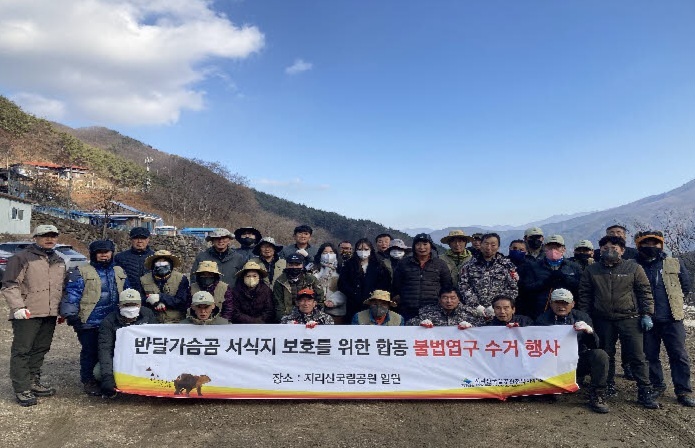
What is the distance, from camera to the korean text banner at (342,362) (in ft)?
18.6

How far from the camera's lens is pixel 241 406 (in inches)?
221

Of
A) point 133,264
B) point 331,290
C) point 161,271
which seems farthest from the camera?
point 331,290

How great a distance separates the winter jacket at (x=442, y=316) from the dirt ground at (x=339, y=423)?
0.99 meters

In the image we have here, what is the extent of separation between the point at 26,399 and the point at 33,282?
1.42 meters

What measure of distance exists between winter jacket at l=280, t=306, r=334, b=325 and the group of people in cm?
1

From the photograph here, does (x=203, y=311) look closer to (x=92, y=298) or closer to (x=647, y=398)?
(x=92, y=298)

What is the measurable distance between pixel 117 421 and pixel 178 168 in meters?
69.9

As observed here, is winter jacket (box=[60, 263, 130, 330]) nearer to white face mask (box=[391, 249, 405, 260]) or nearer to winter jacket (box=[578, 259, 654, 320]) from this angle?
white face mask (box=[391, 249, 405, 260])

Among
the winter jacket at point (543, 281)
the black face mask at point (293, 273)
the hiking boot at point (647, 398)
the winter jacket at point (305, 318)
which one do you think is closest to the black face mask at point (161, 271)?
the black face mask at point (293, 273)

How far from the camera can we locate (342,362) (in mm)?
5770

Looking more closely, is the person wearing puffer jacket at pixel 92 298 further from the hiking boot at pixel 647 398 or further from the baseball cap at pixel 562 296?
the hiking boot at pixel 647 398

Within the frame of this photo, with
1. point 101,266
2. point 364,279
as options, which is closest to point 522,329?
point 364,279

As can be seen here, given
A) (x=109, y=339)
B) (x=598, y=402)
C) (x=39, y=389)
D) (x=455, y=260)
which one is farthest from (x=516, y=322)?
(x=39, y=389)

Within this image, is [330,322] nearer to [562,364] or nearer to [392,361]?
[392,361]
